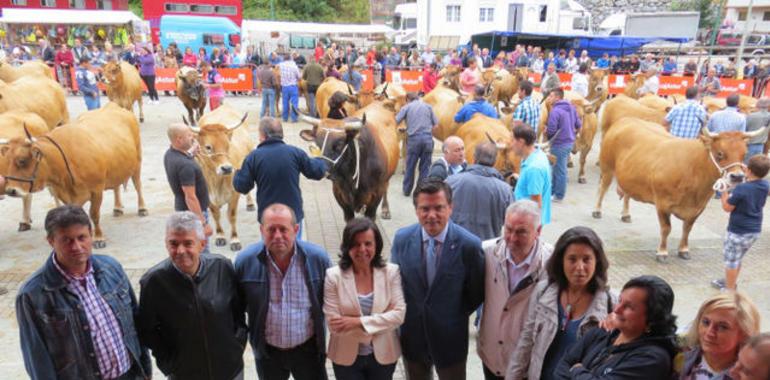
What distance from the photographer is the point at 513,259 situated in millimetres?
3211

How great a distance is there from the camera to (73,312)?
9.17 feet

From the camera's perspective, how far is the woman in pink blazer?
10.1 ft

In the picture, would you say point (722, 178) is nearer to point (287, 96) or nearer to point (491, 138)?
point (491, 138)

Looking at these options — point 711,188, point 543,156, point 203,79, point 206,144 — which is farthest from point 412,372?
point 203,79

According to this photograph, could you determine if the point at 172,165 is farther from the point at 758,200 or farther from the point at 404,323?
the point at 758,200

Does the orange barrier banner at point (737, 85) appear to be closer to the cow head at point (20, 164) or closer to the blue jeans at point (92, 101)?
the blue jeans at point (92, 101)

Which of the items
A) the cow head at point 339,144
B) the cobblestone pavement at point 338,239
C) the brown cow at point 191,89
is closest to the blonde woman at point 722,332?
the cobblestone pavement at point 338,239

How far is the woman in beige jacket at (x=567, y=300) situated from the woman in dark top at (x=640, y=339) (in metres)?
0.28

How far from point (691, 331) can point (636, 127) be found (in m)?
6.41

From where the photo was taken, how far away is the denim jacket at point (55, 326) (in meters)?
2.72

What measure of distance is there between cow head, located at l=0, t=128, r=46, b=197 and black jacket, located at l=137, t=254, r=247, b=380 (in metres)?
4.15

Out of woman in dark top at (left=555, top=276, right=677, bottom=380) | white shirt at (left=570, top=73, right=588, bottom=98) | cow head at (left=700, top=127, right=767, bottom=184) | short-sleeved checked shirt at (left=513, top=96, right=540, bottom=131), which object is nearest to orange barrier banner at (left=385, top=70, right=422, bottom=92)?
white shirt at (left=570, top=73, right=588, bottom=98)

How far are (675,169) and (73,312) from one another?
6832mm

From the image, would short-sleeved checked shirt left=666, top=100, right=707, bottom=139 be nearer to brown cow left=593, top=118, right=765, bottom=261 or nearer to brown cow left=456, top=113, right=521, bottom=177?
brown cow left=593, top=118, right=765, bottom=261
